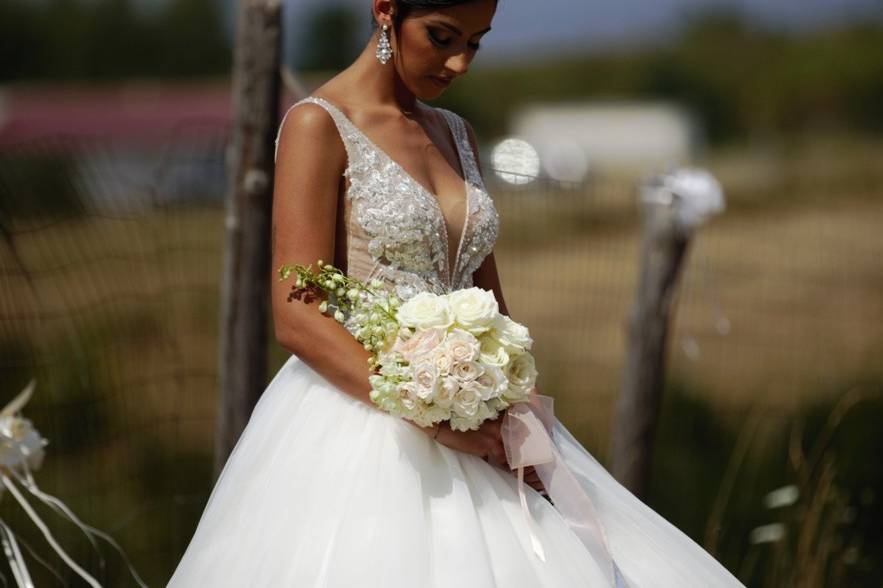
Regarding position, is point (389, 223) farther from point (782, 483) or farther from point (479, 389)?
point (782, 483)

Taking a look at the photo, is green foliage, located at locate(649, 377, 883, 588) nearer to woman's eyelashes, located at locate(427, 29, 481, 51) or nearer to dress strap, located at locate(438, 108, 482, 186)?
dress strap, located at locate(438, 108, 482, 186)

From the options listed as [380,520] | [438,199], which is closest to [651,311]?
[438,199]

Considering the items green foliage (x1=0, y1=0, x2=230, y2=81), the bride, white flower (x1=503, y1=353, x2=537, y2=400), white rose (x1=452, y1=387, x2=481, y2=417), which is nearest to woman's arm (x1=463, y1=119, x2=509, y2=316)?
the bride

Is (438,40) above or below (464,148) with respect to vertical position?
above

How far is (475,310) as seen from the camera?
2561mm

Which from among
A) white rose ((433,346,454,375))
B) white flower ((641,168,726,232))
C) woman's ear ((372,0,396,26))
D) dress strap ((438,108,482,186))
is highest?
woman's ear ((372,0,396,26))

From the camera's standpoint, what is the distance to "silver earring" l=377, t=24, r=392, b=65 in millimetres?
2912

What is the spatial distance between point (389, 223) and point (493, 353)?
17.6 inches

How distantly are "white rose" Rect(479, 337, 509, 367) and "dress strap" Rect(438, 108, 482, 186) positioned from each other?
2.16 feet

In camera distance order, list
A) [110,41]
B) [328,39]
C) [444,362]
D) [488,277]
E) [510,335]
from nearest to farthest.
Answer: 1. [444,362]
2. [510,335]
3. [488,277]
4. [328,39]
5. [110,41]

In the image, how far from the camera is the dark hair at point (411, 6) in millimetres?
2775

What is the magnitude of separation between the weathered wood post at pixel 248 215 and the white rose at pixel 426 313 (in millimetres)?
1540

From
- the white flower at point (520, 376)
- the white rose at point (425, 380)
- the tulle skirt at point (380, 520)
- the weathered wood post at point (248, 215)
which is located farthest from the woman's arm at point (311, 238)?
the weathered wood post at point (248, 215)

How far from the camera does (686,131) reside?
4988 centimetres
